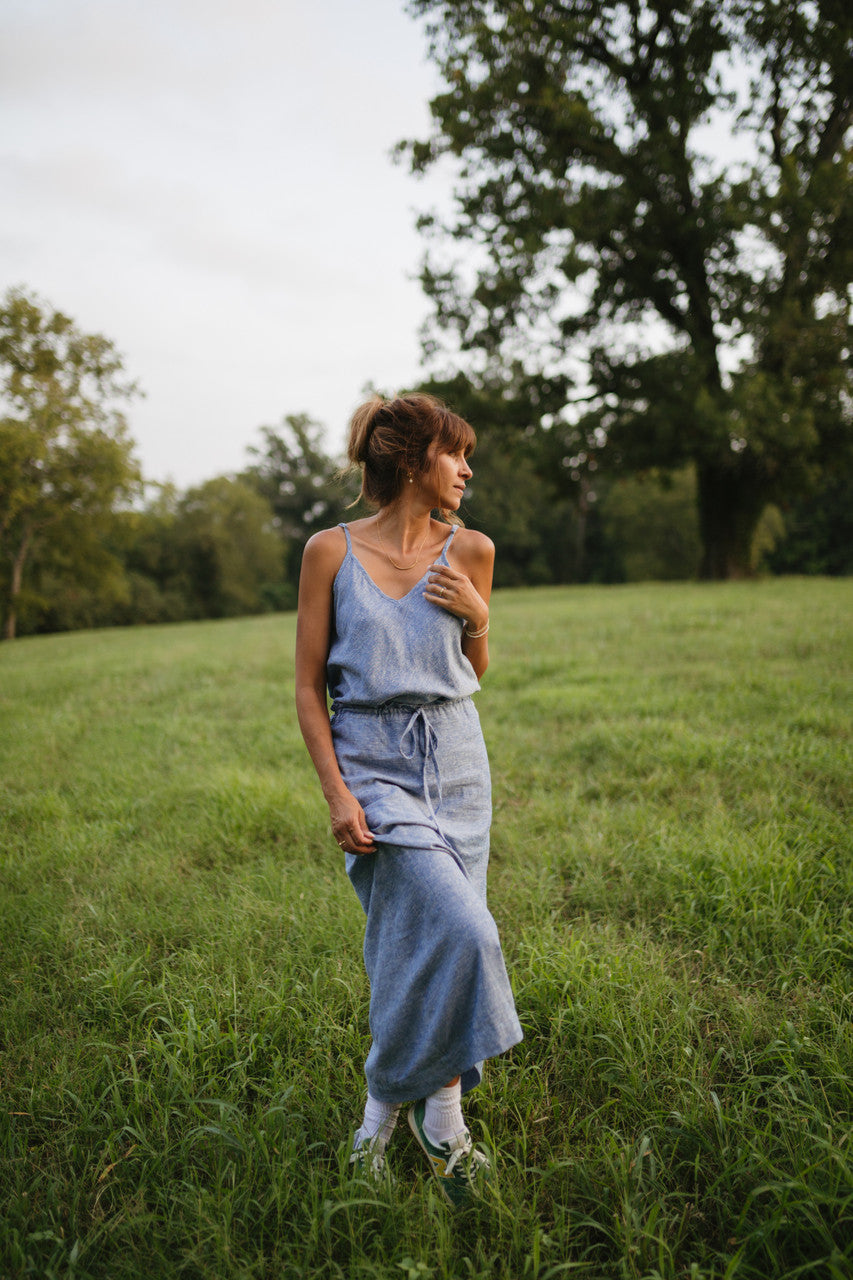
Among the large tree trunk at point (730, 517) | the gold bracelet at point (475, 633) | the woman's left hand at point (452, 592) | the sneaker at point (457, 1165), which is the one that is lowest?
the sneaker at point (457, 1165)

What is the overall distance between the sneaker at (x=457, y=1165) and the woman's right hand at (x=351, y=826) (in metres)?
0.72

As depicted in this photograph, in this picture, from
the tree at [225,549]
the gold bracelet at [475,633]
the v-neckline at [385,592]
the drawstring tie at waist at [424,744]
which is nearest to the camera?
the drawstring tie at waist at [424,744]

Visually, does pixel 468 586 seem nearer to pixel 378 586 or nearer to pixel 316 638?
pixel 378 586

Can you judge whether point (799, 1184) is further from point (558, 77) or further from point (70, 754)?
point (558, 77)

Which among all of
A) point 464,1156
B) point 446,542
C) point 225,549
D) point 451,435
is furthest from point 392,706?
point 225,549

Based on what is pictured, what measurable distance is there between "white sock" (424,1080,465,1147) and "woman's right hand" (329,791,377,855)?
2.16ft

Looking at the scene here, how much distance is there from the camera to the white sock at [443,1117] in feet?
5.68

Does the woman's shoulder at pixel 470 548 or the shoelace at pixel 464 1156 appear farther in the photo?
the woman's shoulder at pixel 470 548

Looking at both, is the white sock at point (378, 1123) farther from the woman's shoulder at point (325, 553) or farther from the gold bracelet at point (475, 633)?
the woman's shoulder at point (325, 553)

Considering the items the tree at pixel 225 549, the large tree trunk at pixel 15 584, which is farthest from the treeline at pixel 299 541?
the large tree trunk at pixel 15 584

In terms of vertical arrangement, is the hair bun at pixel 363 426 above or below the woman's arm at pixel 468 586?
above

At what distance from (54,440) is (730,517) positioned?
23.9 m

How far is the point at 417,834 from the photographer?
67.8 inches

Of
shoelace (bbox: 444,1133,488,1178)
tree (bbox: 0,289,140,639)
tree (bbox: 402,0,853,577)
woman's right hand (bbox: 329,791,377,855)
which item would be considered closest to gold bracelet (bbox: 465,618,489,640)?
woman's right hand (bbox: 329,791,377,855)
